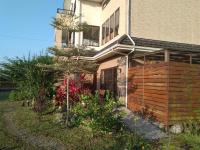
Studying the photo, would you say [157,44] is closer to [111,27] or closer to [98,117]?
[111,27]

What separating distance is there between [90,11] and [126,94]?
9.66m

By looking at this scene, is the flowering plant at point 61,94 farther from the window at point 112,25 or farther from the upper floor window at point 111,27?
the window at point 112,25

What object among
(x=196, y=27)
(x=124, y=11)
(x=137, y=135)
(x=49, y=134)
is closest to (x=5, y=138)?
(x=49, y=134)

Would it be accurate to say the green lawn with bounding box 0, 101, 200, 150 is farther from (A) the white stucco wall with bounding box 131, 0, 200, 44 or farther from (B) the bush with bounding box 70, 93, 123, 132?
(A) the white stucco wall with bounding box 131, 0, 200, 44

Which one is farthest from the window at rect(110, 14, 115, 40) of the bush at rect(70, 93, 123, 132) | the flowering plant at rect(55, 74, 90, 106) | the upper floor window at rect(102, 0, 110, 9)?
the bush at rect(70, 93, 123, 132)

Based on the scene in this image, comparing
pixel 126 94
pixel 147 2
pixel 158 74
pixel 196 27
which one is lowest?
pixel 126 94

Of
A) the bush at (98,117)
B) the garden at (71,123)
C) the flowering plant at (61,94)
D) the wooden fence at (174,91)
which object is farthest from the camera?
the flowering plant at (61,94)

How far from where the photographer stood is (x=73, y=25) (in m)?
11.6

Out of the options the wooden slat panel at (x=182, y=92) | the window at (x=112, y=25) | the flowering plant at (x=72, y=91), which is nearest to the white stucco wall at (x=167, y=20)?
A: the window at (x=112, y=25)

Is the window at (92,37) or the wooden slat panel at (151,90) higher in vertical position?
the window at (92,37)

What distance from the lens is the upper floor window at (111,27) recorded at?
17766mm

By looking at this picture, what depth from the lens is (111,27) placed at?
18.9 metres

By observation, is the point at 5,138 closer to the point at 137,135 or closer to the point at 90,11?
the point at 137,135

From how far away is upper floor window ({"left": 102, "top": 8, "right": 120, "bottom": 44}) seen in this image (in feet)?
58.3
